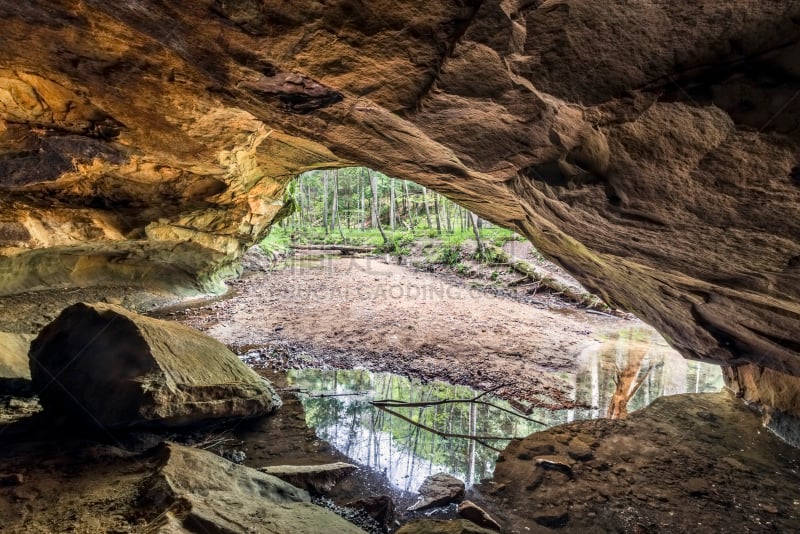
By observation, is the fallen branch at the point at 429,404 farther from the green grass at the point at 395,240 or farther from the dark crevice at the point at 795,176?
the green grass at the point at 395,240

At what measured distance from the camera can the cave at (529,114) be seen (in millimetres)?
2127

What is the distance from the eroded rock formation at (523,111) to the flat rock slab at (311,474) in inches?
139

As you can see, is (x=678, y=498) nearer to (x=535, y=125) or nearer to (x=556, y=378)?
(x=556, y=378)

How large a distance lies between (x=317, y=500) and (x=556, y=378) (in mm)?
4980

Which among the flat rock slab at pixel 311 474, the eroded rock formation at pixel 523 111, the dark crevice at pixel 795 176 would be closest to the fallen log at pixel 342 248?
the eroded rock formation at pixel 523 111

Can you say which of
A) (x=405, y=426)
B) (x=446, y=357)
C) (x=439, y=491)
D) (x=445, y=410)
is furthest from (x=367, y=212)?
(x=439, y=491)

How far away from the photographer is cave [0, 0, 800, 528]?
2.13 meters

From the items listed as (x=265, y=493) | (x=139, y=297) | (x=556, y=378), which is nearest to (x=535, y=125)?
(x=265, y=493)

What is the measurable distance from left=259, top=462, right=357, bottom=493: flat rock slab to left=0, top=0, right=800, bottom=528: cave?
2.22 metres

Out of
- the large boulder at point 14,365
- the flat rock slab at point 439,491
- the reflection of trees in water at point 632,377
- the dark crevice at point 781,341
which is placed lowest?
the flat rock slab at point 439,491

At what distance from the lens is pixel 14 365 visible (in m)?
5.30

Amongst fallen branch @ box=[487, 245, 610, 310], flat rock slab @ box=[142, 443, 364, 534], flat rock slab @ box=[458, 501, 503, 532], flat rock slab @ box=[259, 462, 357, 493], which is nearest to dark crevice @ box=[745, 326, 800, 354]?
flat rock slab @ box=[458, 501, 503, 532]

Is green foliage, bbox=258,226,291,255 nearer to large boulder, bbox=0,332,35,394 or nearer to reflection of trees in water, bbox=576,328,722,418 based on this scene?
large boulder, bbox=0,332,35,394

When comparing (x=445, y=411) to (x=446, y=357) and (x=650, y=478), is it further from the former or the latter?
(x=650, y=478)
